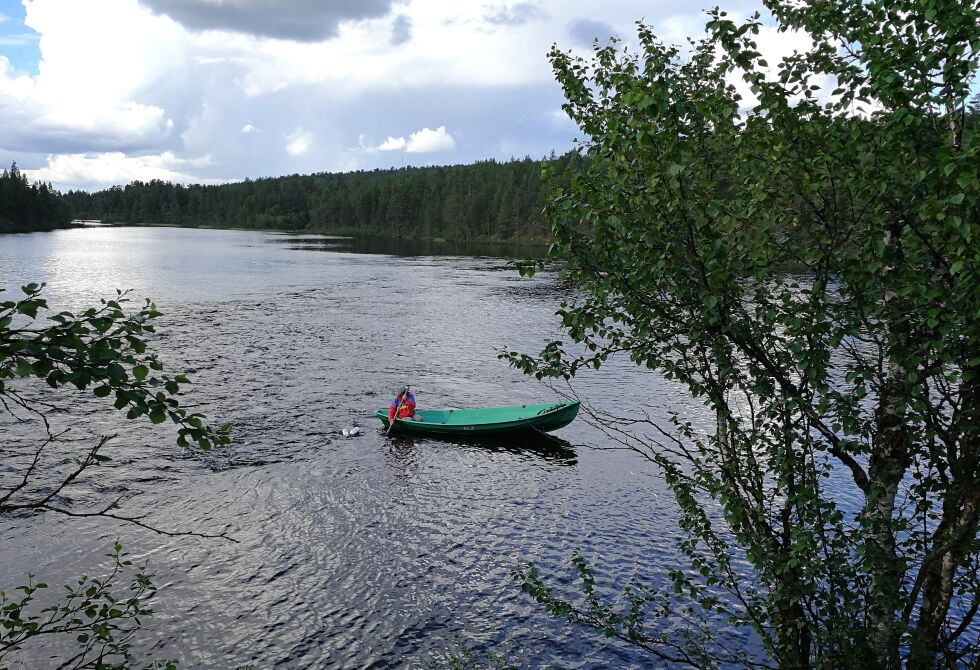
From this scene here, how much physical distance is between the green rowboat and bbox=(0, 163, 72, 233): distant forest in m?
150

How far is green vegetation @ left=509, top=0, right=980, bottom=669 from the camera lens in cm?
554

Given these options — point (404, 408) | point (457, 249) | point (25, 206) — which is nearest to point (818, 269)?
point (404, 408)

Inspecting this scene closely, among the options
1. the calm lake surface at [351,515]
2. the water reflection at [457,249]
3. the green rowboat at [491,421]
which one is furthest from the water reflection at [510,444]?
the water reflection at [457,249]

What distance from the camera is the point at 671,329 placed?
7207 millimetres

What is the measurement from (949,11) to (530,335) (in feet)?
144

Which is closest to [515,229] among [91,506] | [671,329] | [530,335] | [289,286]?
[289,286]

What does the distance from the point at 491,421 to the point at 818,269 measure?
22.0 m

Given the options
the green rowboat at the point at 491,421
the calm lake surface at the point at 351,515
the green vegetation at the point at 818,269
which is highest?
the green vegetation at the point at 818,269

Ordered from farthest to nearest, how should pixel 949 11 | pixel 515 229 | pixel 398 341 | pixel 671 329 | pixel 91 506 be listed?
pixel 515 229 → pixel 398 341 → pixel 91 506 → pixel 671 329 → pixel 949 11

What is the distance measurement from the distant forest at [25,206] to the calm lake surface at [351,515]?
130m

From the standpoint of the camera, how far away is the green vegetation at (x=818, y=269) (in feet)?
18.2

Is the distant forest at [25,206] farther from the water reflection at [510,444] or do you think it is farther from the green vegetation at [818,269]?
the green vegetation at [818,269]

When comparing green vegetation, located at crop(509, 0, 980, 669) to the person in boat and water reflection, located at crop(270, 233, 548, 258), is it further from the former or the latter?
water reflection, located at crop(270, 233, 548, 258)

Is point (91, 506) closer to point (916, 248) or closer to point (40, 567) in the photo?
point (40, 567)
